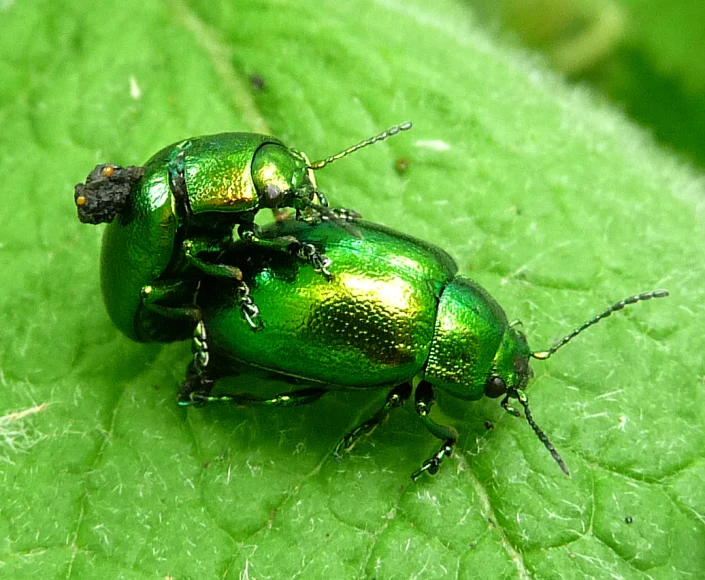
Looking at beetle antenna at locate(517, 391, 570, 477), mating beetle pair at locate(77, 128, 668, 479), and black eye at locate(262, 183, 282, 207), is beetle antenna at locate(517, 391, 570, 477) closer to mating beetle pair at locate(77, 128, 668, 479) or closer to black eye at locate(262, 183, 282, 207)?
mating beetle pair at locate(77, 128, 668, 479)

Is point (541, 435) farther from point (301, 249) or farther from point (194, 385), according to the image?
point (194, 385)

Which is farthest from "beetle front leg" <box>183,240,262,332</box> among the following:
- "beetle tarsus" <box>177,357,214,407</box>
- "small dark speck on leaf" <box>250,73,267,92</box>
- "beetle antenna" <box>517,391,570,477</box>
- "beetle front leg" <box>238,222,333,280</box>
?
"small dark speck on leaf" <box>250,73,267,92</box>

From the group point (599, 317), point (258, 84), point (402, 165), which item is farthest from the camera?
point (258, 84)

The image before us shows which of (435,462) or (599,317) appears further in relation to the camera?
(599,317)

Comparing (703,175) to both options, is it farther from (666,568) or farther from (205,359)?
(205,359)

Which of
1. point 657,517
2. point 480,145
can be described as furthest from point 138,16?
point 657,517

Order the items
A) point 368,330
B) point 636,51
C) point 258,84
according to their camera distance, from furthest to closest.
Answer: point 636,51 < point 258,84 < point 368,330

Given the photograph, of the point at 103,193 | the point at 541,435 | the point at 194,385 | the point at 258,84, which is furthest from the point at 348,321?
the point at 258,84
